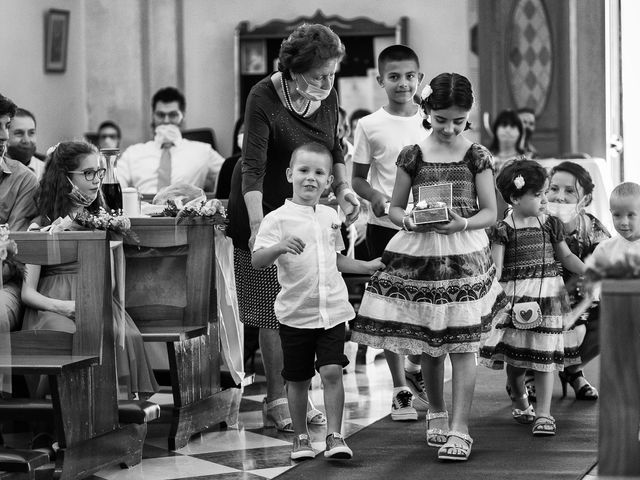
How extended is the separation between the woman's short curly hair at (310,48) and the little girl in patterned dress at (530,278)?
92cm

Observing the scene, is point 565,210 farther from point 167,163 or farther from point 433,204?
point 167,163

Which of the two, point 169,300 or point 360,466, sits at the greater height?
point 169,300

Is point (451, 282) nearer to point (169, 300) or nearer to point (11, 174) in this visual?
point (169, 300)

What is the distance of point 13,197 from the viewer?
487cm

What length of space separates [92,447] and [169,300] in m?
0.97

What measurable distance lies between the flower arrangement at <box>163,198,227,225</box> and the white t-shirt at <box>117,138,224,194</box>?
310 cm

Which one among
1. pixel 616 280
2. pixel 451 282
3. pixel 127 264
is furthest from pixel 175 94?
pixel 616 280

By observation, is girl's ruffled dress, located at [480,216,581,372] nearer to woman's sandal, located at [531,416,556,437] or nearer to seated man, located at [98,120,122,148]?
woman's sandal, located at [531,416,556,437]

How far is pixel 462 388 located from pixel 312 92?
4.08 ft

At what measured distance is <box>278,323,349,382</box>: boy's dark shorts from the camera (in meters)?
4.29

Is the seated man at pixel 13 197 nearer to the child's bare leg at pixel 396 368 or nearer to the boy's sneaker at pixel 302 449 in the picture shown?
the boy's sneaker at pixel 302 449

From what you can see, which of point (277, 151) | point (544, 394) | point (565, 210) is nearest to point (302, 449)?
point (544, 394)

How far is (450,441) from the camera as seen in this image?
432 centimetres

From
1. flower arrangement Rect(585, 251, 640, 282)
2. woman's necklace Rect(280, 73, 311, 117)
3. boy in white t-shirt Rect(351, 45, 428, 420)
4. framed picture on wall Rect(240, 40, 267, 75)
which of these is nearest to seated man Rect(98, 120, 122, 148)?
framed picture on wall Rect(240, 40, 267, 75)
